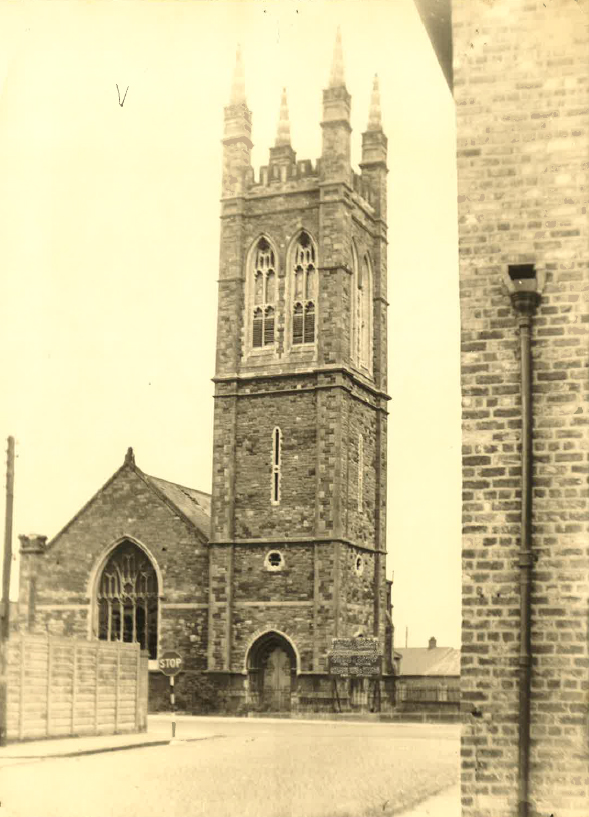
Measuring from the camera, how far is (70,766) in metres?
17.5

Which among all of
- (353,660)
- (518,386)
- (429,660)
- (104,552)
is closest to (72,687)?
(518,386)

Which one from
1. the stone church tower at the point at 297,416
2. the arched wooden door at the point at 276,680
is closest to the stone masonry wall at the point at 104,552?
the stone church tower at the point at 297,416

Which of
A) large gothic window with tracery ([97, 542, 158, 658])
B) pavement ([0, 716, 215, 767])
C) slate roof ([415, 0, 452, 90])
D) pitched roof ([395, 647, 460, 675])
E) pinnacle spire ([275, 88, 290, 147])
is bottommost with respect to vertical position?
pitched roof ([395, 647, 460, 675])

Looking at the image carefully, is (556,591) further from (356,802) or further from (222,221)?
(222,221)

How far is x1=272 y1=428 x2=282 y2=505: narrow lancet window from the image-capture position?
41.4 meters

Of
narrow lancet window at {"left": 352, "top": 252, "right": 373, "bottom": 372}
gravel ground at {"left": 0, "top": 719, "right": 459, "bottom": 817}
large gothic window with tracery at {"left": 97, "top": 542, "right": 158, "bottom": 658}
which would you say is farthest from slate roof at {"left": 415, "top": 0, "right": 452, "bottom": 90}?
large gothic window with tracery at {"left": 97, "top": 542, "right": 158, "bottom": 658}

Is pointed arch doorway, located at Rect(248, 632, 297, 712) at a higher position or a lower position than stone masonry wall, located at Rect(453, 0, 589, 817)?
lower

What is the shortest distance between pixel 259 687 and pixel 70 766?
76.4ft

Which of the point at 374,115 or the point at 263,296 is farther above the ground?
the point at 374,115

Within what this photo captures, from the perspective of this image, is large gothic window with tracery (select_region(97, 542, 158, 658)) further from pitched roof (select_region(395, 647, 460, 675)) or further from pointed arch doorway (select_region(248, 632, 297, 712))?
pitched roof (select_region(395, 647, 460, 675))

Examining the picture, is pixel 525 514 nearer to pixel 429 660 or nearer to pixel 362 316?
pixel 362 316

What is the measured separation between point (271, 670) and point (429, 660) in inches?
865

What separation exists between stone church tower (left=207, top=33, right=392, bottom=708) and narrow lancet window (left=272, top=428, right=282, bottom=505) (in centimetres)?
5

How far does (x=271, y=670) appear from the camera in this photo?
133 ft
